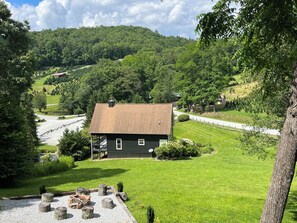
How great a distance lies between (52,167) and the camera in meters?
32.8

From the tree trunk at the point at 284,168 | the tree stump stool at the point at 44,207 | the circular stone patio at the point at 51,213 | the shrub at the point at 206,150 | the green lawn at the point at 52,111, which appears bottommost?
the shrub at the point at 206,150

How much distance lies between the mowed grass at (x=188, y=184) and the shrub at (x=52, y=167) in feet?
4.26

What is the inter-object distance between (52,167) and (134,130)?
436 inches

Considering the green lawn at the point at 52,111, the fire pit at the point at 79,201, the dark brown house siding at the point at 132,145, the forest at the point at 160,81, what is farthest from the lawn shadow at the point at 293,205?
the green lawn at the point at 52,111

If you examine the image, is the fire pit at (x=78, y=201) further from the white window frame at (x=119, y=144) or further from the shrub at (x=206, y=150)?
the shrub at (x=206, y=150)

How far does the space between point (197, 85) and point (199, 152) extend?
3386 centimetres

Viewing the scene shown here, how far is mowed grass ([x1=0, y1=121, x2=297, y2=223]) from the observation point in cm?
1675

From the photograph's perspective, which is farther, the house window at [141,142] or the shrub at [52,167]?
the house window at [141,142]

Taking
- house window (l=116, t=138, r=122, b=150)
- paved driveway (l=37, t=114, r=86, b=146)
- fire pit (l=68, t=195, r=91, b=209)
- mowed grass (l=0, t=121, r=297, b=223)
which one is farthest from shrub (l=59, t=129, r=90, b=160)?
fire pit (l=68, t=195, r=91, b=209)

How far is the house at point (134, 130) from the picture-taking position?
3972 centimetres

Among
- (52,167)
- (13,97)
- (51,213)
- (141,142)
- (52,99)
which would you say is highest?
(13,97)

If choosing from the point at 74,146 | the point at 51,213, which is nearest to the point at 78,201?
the point at 51,213

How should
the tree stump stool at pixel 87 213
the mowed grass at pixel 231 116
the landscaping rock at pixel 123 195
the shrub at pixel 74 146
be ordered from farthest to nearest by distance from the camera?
the mowed grass at pixel 231 116 < the shrub at pixel 74 146 < the landscaping rock at pixel 123 195 < the tree stump stool at pixel 87 213

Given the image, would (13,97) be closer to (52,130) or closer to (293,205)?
(293,205)
